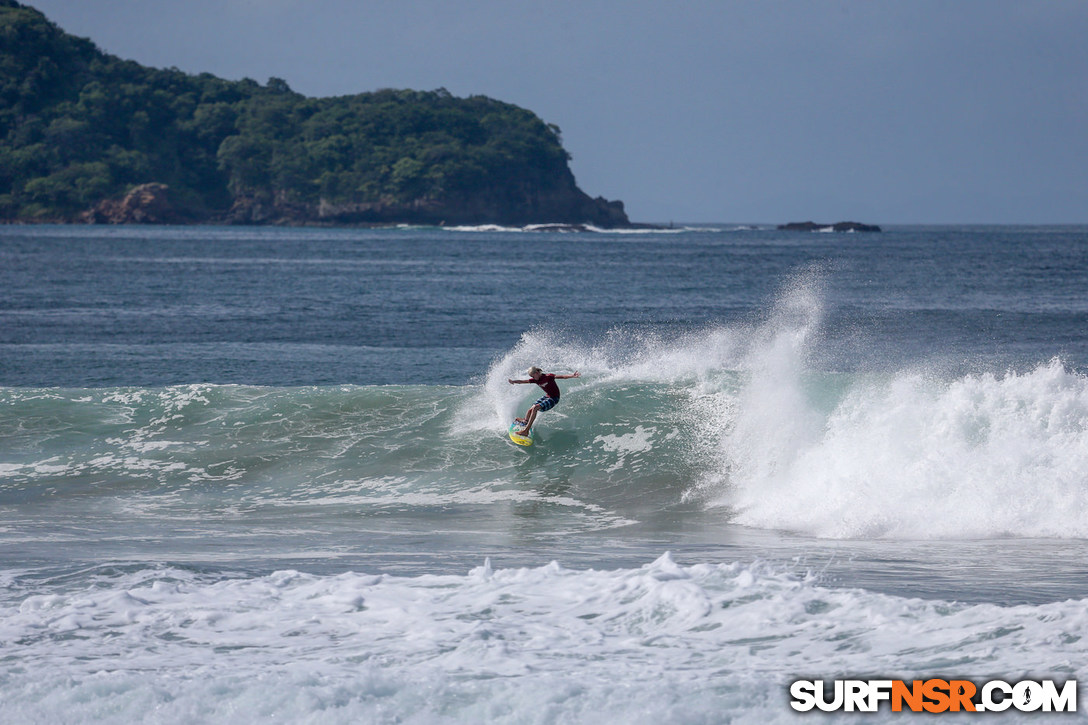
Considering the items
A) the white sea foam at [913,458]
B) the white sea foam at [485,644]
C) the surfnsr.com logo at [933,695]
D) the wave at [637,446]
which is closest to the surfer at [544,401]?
the wave at [637,446]

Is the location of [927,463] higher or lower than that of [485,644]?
higher

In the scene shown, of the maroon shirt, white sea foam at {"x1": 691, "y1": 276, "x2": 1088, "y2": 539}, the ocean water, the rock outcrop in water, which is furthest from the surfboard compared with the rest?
the rock outcrop in water

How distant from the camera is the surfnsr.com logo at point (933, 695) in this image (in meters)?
7.17

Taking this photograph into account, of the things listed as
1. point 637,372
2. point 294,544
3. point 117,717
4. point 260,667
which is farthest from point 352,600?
point 637,372

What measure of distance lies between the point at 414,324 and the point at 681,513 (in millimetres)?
24495

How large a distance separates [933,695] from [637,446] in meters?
11.0

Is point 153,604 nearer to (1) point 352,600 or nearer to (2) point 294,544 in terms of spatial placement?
(1) point 352,600

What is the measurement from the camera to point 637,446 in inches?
721

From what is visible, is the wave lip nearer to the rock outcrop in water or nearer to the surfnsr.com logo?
the surfnsr.com logo

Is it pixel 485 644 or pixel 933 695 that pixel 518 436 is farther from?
pixel 933 695

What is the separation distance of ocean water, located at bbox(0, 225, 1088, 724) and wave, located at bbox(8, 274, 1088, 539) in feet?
0.20

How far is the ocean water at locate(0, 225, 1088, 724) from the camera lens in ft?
25.4

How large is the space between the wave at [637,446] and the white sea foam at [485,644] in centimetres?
438

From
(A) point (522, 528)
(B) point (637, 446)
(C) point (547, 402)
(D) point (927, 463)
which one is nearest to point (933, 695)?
(A) point (522, 528)
